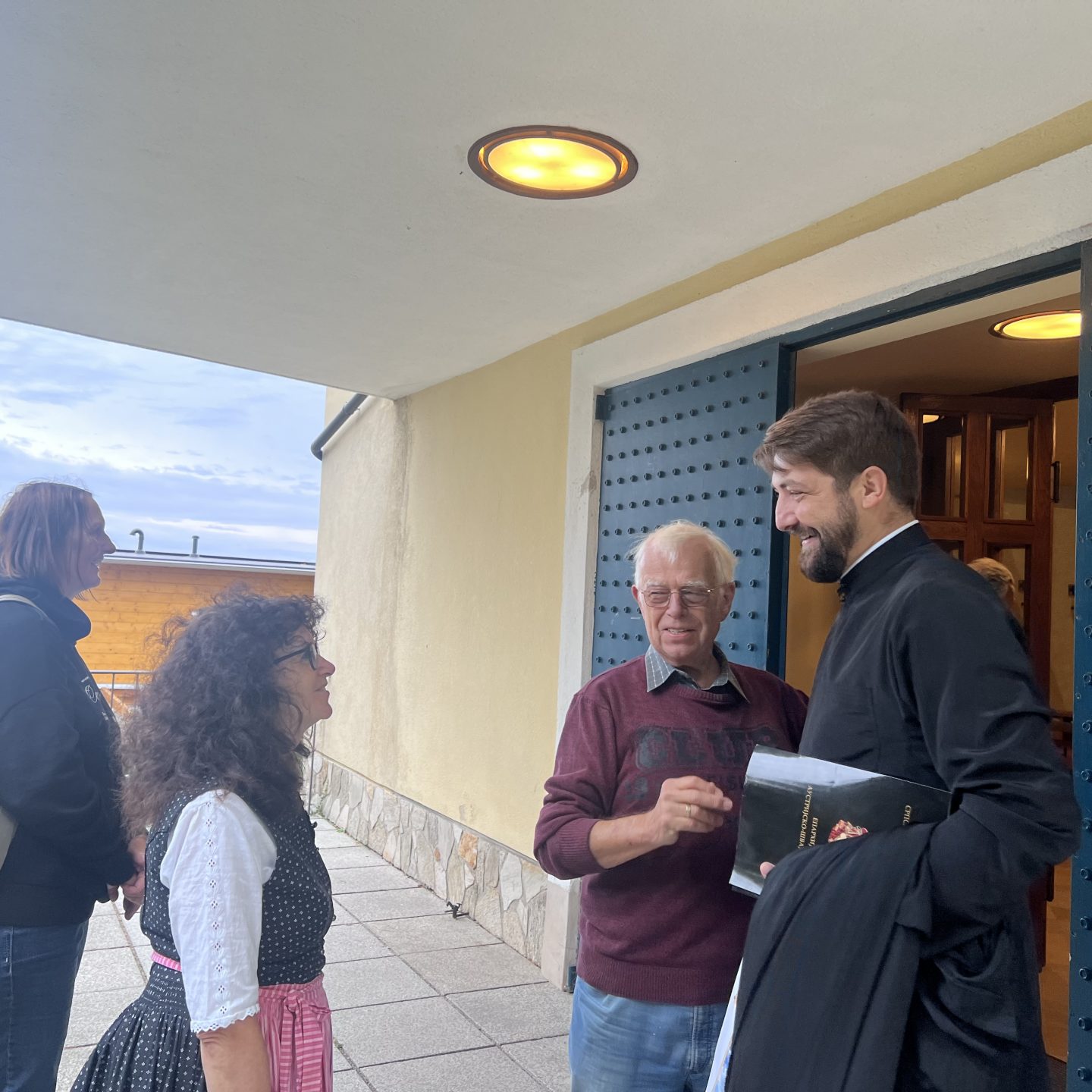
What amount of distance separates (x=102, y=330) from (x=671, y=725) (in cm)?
449

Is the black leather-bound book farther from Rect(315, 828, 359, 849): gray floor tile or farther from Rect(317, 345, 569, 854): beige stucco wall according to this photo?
Rect(315, 828, 359, 849): gray floor tile

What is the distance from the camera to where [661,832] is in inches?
70.7

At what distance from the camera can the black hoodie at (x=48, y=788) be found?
214 centimetres

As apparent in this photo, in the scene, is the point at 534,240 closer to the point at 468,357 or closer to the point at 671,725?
the point at 468,357

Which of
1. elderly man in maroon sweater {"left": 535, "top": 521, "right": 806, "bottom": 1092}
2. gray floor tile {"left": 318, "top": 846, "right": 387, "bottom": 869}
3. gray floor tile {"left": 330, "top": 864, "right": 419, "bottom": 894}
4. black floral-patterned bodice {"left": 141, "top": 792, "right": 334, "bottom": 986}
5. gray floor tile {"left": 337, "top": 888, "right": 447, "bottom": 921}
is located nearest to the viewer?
black floral-patterned bodice {"left": 141, "top": 792, "right": 334, "bottom": 986}

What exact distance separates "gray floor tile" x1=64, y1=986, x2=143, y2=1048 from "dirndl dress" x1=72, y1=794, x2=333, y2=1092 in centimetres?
229

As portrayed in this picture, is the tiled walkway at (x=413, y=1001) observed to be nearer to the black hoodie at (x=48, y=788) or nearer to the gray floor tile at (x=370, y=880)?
the gray floor tile at (x=370, y=880)

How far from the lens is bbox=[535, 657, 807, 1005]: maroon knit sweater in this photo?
1.96 meters

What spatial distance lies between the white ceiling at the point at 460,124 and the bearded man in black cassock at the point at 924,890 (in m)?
1.48

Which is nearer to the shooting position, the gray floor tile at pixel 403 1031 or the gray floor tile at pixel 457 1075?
the gray floor tile at pixel 457 1075

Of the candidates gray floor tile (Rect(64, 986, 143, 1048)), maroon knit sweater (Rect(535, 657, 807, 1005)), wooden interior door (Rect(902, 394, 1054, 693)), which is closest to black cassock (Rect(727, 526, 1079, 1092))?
maroon knit sweater (Rect(535, 657, 807, 1005))

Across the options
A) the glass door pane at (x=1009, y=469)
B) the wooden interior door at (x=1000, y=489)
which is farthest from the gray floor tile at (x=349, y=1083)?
the glass door pane at (x=1009, y=469)

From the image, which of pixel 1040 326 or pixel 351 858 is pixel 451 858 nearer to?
pixel 351 858

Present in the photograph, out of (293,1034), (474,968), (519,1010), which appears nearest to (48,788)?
(293,1034)
